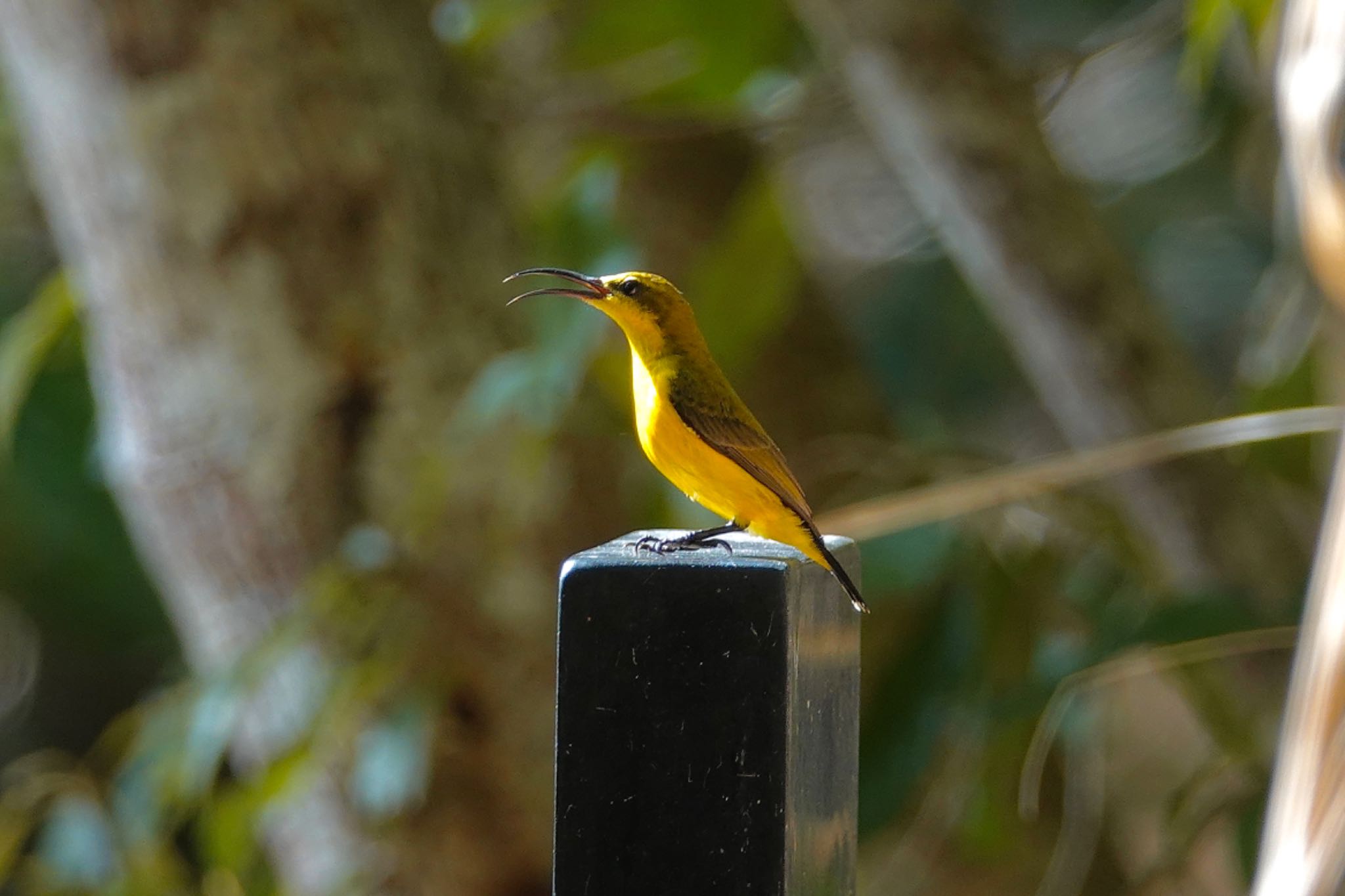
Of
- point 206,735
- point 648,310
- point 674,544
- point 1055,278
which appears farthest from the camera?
point 1055,278

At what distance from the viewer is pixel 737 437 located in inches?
69.2

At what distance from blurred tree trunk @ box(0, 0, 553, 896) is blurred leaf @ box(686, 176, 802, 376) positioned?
456 mm

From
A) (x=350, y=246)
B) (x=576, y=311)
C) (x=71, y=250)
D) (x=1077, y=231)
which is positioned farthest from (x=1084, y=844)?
(x=71, y=250)

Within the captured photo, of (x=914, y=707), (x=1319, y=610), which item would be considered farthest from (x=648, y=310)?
(x=1319, y=610)

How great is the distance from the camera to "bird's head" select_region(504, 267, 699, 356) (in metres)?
1.93

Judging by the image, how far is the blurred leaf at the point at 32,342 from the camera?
3.09 m

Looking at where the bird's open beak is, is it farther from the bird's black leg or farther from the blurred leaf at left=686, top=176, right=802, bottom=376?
the blurred leaf at left=686, top=176, right=802, bottom=376

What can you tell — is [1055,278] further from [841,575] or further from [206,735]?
[206,735]

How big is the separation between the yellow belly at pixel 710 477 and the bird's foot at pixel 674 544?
27cm

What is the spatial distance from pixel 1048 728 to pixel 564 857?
1.29m

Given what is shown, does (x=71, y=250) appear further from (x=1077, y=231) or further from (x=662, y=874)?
(x=662, y=874)

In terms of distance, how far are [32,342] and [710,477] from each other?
1.96 meters

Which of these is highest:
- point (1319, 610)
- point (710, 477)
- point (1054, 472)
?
point (1319, 610)

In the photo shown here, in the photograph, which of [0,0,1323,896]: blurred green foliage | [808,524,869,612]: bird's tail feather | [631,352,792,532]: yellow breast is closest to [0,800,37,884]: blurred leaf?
[0,0,1323,896]: blurred green foliage
